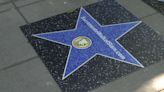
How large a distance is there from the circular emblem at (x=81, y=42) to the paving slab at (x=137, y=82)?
0.76m

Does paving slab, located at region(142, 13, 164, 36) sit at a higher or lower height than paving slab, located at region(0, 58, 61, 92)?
higher

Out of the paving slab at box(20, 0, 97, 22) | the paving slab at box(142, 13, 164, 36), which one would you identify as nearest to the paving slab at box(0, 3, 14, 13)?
the paving slab at box(20, 0, 97, 22)

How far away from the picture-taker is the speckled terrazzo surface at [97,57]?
11.2 ft

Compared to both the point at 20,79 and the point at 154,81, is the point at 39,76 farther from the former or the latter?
the point at 154,81

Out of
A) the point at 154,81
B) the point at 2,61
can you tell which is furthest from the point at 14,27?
the point at 154,81

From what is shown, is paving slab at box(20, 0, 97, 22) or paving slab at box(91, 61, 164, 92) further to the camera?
paving slab at box(20, 0, 97, 22)

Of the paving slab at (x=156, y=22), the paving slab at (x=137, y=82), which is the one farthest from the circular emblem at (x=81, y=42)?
the paving slab at (x=156, y=22)

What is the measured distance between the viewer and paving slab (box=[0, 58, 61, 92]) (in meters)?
3.38

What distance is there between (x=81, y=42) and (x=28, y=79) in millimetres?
886

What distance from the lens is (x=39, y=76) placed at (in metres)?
3.53

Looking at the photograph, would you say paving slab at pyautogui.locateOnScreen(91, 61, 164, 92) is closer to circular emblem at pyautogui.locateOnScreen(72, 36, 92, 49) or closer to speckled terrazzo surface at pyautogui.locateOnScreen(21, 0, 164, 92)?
speckled terrazzo surface at pyautogui.locateOnScreen(21, 0, 164, 92)

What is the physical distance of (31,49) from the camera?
3.94 m

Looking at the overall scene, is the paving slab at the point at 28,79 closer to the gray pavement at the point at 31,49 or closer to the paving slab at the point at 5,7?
the gray pavement at the point at 31,49

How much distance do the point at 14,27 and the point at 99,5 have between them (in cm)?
137
